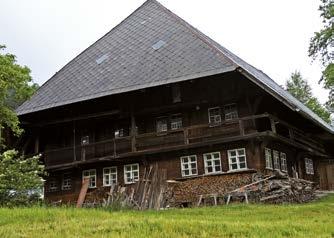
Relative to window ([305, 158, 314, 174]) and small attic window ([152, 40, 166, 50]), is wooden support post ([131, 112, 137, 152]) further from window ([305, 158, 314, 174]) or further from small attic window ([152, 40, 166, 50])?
window ([305, 158, 314, 174])

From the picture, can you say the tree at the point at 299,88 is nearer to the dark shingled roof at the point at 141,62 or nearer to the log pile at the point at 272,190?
the dark shingled roof at the point at 141,62

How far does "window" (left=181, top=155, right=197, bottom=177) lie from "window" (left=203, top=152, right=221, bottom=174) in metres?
0.61

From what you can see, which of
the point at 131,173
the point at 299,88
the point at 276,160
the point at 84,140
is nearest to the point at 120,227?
the point at 131,173

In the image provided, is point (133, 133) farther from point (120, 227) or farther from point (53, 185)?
point (120, 227)

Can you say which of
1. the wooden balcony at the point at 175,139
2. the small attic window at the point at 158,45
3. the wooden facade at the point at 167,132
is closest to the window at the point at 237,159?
the wooden facade at the point at 167,132

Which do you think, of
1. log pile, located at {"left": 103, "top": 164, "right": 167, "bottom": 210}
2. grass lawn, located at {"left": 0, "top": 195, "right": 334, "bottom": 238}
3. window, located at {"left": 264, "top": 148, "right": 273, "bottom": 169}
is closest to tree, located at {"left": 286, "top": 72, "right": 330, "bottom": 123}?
window, located at {"left": 264, "top": 148, "right": 273, "bottom": 169}

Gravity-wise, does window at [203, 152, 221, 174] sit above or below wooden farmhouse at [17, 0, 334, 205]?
below

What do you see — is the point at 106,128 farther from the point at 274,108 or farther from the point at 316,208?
the point at 316,208

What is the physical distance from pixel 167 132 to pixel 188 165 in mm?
1937

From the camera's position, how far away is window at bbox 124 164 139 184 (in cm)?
2805

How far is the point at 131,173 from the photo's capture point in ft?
92.6

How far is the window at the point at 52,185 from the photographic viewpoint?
30.7 metres

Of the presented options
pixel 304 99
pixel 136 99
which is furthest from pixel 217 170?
pixel 304 99

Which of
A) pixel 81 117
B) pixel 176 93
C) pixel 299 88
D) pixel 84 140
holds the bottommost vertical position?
pixel 84 140
